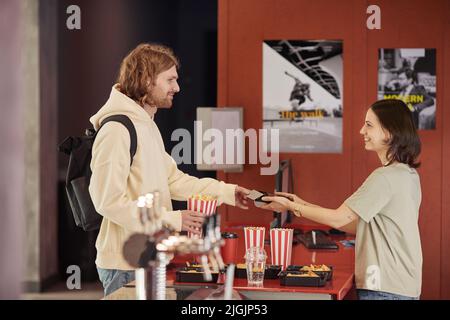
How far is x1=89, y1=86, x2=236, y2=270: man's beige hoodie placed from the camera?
318 centimetres

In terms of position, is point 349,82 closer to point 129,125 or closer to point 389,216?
point 389,216

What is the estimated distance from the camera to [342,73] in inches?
221

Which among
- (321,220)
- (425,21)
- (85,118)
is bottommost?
(321,220)

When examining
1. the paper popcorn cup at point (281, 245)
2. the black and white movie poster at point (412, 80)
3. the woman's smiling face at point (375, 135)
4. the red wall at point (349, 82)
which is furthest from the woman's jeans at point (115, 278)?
the black and white movie poster at point (412, 80)

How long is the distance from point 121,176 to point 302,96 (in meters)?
2.67

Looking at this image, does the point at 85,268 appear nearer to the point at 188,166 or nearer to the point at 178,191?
the point at 188,166

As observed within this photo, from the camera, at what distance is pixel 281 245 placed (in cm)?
369

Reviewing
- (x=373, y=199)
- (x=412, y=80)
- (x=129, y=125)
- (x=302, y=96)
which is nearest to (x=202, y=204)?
(x=129, y=125)

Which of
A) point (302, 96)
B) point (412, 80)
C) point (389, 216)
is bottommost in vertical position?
point (389, 216)

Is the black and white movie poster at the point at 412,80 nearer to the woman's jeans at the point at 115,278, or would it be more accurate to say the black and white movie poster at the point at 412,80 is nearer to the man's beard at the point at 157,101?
the man's beard at the point at 157,101

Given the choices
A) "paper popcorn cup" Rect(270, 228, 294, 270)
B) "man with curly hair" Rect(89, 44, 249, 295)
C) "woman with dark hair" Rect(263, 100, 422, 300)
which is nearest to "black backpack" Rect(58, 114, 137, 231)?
"man with curly hair" Rect(89, 44, 249, 295)

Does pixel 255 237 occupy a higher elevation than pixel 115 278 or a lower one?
higher
